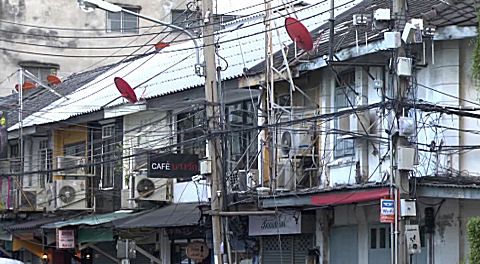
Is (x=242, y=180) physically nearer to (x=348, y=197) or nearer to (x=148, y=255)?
(x=348, y=197)

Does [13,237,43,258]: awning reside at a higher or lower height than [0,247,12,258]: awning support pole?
higher

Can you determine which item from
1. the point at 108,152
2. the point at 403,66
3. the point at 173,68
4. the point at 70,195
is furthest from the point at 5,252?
the point at 403,66

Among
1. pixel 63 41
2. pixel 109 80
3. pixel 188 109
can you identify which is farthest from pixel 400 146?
pixel 63 41

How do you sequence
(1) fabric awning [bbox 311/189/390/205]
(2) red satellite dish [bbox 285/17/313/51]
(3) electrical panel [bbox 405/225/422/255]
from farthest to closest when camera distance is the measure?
(2) red satellite dish [bbox 285/17/313/51] → (1) fabric awning [bbox 311/189/390/205] → (3) electrical panel [bbox 405/225/422/255]

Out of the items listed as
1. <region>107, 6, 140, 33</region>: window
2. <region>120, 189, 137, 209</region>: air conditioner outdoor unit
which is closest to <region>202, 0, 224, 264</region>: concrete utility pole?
<region>120, 189, 137, 209</region>: air conditioner outdoor unit

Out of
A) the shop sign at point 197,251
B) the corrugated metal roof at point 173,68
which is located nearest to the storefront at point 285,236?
the shop sign at point 197,251

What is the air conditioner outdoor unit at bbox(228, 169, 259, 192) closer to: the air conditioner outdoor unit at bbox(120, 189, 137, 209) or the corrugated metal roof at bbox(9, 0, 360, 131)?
the corrugated metal roof at bbox(9, 0, 360, 131)

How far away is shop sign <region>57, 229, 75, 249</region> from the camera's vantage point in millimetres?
29562

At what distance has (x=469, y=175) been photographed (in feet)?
62.3

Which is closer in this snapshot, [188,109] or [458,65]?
[458,65]

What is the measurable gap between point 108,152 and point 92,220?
7.25 feet

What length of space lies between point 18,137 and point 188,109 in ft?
34.2

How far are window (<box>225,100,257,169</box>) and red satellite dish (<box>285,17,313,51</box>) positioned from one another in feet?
11.3

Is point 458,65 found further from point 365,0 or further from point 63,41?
point 63,41
